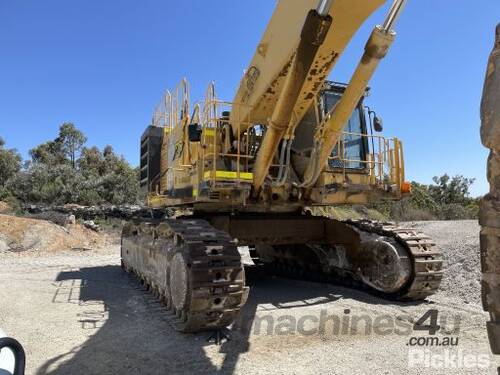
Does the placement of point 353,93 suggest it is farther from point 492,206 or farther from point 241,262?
point 492,206

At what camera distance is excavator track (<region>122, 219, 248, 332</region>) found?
15.9 ft

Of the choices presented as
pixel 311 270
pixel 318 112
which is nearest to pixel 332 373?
pixel 318 112

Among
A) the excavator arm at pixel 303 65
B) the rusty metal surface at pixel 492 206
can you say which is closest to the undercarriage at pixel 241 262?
the excavator arm at pixel 303 65

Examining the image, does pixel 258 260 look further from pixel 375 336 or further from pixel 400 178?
pixel 375 336

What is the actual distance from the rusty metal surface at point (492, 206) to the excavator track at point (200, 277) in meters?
3.40

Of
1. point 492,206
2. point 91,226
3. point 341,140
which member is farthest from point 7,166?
point 492,206

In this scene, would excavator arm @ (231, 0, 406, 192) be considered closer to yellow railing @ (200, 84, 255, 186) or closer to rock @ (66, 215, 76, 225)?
yellow railing @ (200, 84, 255, 186)

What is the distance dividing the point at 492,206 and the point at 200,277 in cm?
355

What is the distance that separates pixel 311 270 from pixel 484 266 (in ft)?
23.4

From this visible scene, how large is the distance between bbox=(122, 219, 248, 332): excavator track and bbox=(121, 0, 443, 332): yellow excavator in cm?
1

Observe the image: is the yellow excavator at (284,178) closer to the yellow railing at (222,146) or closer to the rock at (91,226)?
the yellow railing at (222,146)

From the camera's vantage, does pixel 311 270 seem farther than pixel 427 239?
Yes

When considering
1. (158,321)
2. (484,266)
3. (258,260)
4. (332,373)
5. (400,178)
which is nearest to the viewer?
(484,266)

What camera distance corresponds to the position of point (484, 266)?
180 cm
